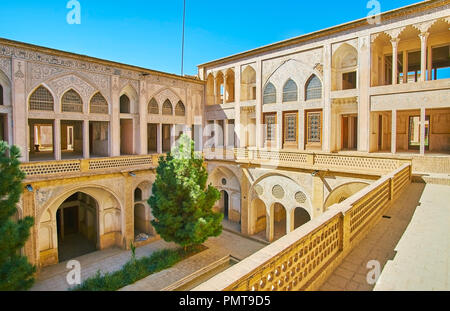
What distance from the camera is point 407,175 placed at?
8977 millimetres

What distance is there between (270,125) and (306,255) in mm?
12409

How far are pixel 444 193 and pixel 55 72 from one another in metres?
14.0

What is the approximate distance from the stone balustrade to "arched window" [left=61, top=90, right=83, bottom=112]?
11511 millimetres

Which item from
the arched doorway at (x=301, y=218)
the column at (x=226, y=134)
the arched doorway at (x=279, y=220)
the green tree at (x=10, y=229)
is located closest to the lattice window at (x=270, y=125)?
the column at (x=226, y=134)

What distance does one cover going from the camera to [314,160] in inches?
444

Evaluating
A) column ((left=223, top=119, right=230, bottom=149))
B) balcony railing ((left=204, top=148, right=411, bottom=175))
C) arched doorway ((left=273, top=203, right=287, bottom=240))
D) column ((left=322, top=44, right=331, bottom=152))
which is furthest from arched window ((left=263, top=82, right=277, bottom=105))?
arched doorway ((left=273, top=203, right=287, bottom=240))

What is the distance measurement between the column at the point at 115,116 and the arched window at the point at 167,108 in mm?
2809

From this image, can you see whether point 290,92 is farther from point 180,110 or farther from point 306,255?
point 306,255

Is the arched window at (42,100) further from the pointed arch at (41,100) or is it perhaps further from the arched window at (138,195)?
the arched window at (138,195)

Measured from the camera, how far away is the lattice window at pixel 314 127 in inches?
524

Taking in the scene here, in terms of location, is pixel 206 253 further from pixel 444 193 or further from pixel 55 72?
pixel 55 72

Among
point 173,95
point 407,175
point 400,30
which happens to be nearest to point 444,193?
point 407,175

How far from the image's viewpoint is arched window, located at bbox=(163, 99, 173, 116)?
50.5 feet

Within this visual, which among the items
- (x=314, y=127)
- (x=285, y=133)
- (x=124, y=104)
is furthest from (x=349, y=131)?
(x=124, y=104)
